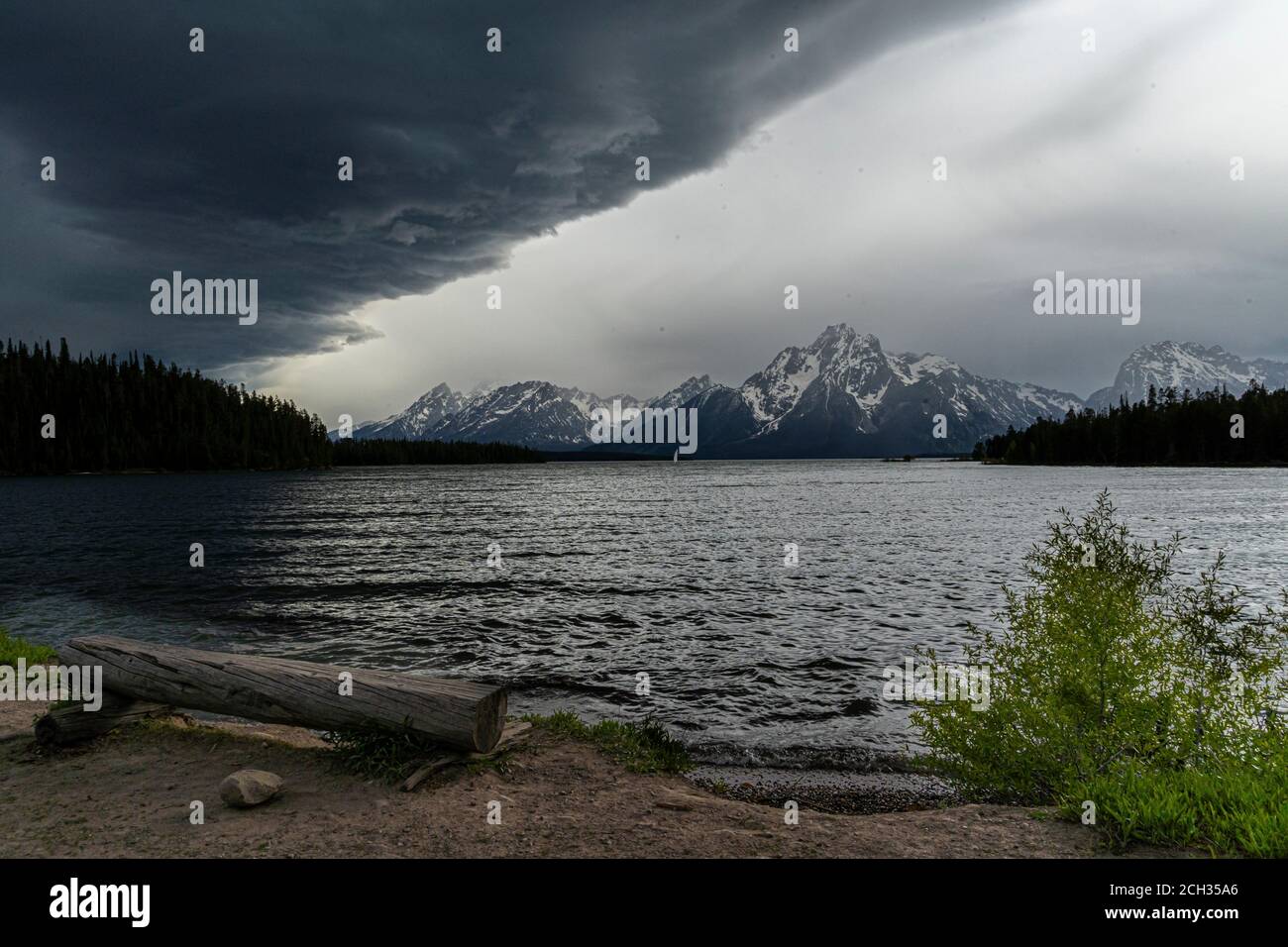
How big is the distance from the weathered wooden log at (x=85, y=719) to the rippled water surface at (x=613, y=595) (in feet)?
24.4

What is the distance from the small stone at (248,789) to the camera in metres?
8.66

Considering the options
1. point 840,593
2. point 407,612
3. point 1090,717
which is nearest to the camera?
point 1090,717

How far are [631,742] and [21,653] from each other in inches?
660

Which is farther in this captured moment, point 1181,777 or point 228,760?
point 228,760

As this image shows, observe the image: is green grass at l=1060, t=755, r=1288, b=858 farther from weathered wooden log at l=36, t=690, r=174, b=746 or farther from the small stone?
weathered wooden log at l=36, t=690, r=174, b=746

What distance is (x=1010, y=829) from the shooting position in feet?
26.1

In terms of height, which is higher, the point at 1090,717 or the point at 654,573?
the point at 1090,717

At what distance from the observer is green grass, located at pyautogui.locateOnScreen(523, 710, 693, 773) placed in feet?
36.9

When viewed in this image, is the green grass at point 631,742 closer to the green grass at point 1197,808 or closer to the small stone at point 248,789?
the small stone at point 248,789

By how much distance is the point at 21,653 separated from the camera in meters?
16.8

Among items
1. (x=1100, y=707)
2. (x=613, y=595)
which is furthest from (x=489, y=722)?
(x=613, y=595)

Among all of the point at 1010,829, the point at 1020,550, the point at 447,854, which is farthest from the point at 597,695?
the point at 1020,550
